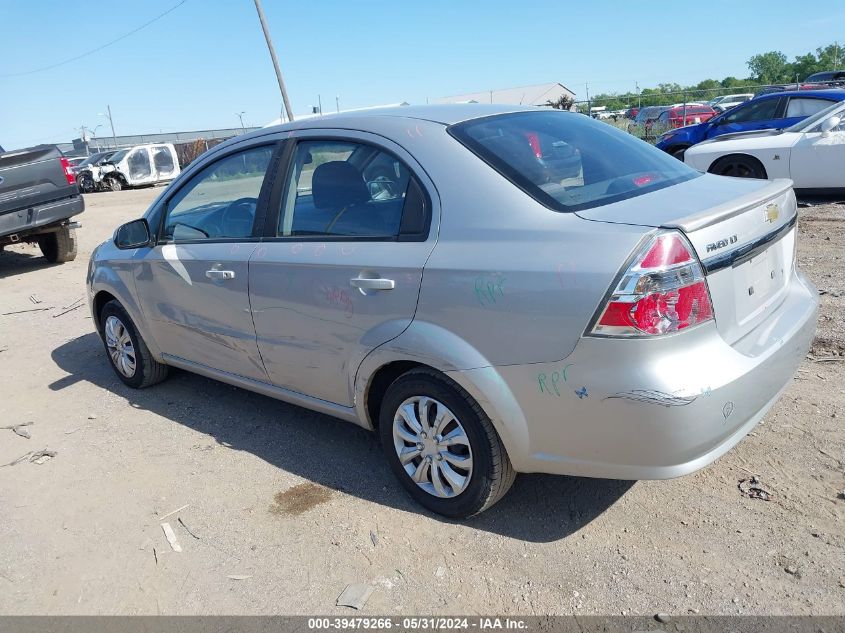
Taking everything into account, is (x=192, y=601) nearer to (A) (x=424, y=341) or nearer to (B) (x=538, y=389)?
(A) (x=424, y=341)

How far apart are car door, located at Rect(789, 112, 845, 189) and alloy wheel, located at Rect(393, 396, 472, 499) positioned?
27.1 ft

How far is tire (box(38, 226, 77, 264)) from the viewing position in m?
10.5

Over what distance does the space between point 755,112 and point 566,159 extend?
10298 mm

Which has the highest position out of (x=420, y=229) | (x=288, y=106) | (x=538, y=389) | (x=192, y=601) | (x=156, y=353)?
(x=288, y=106)

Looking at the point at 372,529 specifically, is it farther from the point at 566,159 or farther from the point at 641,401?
the point at 566,159

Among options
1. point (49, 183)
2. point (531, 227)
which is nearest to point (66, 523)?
point (531, 227)

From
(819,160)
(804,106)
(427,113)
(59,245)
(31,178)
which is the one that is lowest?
(59,245)

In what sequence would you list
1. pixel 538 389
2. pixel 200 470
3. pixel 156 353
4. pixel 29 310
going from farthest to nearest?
pixel 29 310
pixel 156 353
pixel 200 470
pixel 538 389

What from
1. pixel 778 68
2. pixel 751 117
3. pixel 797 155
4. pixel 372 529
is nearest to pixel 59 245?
pixel 372 529

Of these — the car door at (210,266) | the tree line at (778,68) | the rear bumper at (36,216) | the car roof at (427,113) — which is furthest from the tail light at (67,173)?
the tree line at (778,68)

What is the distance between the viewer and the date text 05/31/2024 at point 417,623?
2510 mm

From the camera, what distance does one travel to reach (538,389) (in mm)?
2609

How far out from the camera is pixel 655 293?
2363 millimetres

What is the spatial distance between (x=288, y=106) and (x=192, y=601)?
2312cm
